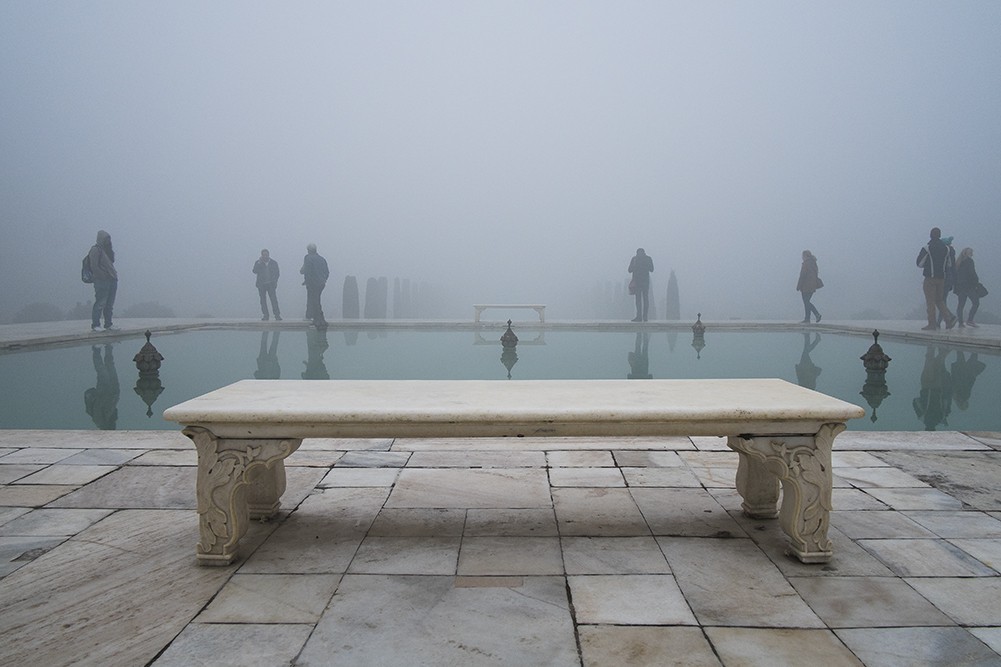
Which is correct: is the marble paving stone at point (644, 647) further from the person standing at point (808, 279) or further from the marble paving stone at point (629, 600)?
the person standing at point (808, 279)

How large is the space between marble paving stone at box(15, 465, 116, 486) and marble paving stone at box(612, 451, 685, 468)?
2.67m

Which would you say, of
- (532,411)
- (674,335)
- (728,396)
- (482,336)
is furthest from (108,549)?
(674,335)

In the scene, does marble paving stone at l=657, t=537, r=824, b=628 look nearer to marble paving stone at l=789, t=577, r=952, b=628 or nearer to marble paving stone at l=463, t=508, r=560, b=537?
marble paving stone at l=789, t=577, r=952, b=628

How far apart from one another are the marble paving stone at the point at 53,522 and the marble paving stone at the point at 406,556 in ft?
3.85

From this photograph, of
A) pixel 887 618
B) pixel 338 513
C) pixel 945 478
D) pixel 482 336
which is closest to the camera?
pixel 887 618

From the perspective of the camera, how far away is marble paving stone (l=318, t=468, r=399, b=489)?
287 cm

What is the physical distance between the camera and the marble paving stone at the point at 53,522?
231 centimetres

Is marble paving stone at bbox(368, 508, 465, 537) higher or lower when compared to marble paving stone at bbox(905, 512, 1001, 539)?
lower

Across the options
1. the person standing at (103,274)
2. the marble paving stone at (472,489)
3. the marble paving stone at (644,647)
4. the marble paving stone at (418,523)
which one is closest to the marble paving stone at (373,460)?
the marble paving stone at (472,489)

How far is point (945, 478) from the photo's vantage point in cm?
291

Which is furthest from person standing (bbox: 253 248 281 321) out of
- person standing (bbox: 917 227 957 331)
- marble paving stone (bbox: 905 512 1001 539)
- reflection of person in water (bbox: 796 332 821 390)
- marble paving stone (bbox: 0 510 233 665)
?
marble paving stone (bbox: 905 512 1001 539)

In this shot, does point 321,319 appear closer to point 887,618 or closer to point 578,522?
point 578,522

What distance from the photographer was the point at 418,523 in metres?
2.39

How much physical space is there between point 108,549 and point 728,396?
232 cm
